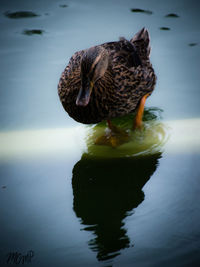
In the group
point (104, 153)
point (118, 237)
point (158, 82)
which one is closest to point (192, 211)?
point (118, 237)

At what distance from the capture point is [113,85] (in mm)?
3441

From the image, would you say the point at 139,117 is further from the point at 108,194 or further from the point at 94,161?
the point at 108,194

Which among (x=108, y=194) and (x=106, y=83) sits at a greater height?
(x=106, y=83)

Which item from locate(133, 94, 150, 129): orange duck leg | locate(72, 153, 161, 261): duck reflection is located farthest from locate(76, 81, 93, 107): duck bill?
locate(133, 94, 150, 129): orange duck leg

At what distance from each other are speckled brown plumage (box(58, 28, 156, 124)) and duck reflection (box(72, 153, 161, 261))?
425mm

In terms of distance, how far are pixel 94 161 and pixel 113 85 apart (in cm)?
73

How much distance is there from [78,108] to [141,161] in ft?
2.39

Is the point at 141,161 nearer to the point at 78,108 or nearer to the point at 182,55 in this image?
the point at 78,108

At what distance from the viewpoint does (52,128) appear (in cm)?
380

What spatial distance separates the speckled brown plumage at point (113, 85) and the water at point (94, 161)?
311 millimetres

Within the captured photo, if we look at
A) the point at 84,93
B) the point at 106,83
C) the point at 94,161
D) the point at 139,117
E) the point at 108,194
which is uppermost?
the point at 106,83

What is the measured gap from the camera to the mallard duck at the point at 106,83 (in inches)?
119

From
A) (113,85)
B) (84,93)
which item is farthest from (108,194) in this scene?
Answer: (113,85)

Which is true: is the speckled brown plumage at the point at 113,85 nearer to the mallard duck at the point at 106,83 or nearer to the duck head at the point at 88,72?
the mallard duck at the point at 106,83
